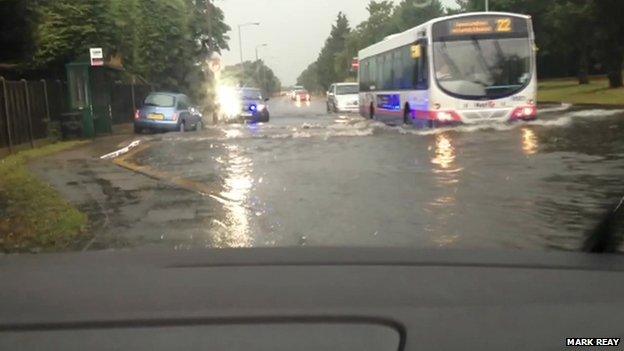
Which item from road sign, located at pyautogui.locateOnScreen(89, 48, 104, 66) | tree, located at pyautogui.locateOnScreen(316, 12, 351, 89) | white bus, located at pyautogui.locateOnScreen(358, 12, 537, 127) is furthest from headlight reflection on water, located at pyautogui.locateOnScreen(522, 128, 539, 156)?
tree, located at pyautogui.locateOnScreen(316, 12, 351, 89)

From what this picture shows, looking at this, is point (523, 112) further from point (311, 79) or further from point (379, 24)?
point (311, 79)

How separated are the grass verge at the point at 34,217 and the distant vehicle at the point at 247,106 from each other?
71.8 feet

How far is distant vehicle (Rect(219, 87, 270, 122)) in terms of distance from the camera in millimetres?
34844

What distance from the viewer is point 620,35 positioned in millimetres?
37344

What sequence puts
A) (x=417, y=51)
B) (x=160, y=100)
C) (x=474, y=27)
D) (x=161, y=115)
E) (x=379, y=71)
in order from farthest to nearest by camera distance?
(x=379, y=71)
(x=160, y=100)
(x=161, y=115)
(x=417, y=51)
(x=474, y=27)

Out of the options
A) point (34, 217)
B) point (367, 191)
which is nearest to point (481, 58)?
point (367, 191)

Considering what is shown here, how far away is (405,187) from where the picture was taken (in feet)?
36.4

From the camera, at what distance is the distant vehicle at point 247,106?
1372 inches

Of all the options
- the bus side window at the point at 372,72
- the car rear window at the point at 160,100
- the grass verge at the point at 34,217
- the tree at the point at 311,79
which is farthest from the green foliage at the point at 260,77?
the grass verge at the point at 34,217

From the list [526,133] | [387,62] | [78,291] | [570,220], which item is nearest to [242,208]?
[570,220]

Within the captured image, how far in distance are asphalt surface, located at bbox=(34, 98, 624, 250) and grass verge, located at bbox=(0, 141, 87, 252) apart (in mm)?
289

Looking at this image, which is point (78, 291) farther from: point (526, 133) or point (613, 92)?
point (613, 92)

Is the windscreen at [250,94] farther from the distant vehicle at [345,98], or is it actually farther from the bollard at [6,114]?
the bollard at [6,114]

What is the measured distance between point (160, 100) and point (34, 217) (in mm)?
17817
